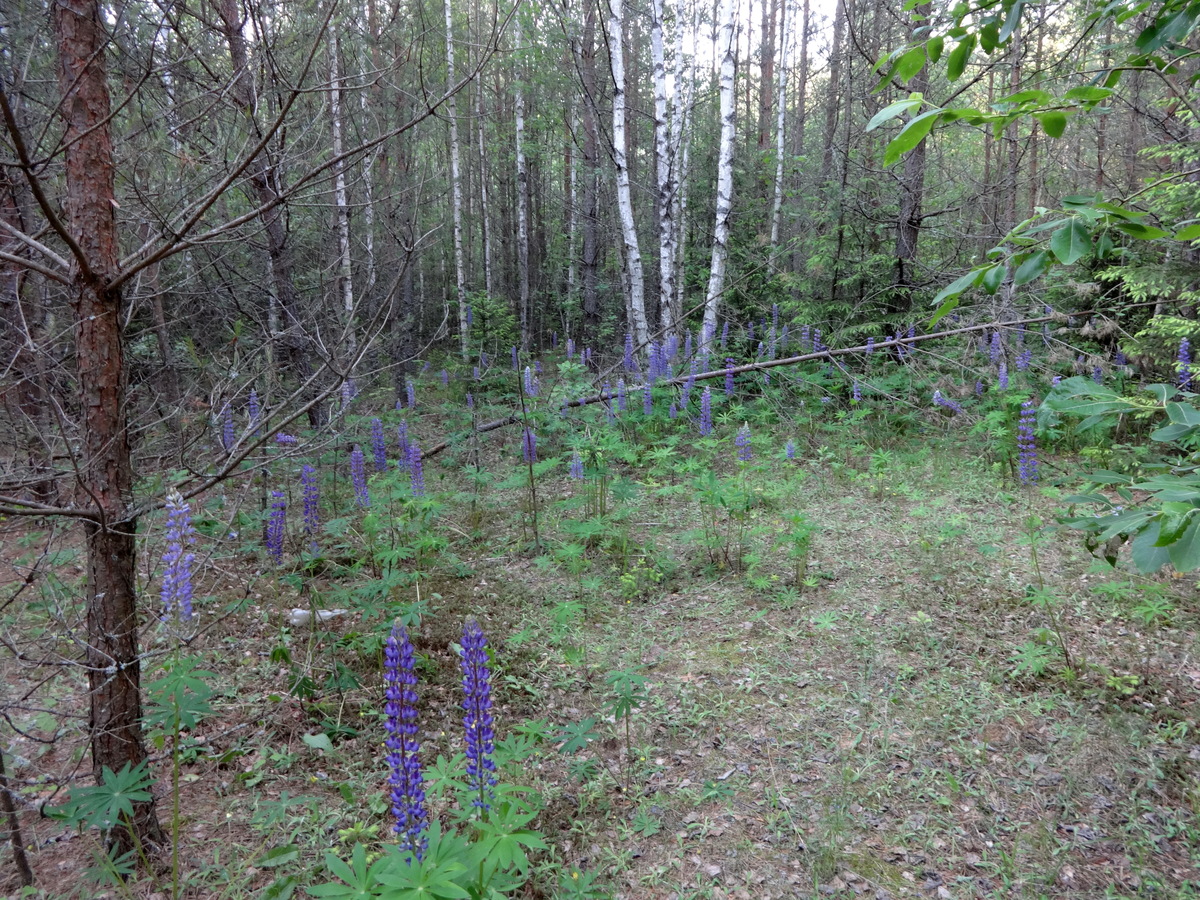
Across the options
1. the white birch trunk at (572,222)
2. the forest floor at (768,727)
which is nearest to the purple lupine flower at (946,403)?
the forest floor at (768,727)

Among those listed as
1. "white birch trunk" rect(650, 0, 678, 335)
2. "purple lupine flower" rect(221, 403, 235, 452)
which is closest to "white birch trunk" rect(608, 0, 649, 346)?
"white birch trunk" rect(650, 0, 678, 335)

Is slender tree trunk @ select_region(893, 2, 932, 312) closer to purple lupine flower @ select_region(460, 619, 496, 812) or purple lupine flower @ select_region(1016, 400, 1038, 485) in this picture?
purple lupine flower @ select_region(1016, 400, 1038, 485)

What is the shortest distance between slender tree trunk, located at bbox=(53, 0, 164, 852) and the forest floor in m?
0.45

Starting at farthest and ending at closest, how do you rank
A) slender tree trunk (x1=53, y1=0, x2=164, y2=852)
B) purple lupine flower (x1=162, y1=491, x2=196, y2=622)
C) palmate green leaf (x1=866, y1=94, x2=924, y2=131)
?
purple lupine flower (x1=162, y1=491, x2=196, y2=622) < slender tree trunk (x1=53, y1=0, x2=164, y2=852) < palmate green leaf (x1=866, y1=94, x2=924, y2=131)

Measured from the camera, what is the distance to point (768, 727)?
346 cm

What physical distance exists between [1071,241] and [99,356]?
293 cm

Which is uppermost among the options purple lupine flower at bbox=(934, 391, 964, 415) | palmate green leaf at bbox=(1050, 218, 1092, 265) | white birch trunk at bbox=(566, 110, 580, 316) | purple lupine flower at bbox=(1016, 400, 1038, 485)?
white birch trunk at bbox=(566, 110, 580, 316)

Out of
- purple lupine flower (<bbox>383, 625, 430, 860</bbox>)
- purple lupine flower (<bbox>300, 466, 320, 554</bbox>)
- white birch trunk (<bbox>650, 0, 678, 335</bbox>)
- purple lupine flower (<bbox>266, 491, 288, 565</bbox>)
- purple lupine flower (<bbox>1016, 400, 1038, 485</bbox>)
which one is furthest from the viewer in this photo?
white birch trunk (<bbox>650, 0, 678, 335</bbox>)

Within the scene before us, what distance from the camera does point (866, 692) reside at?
3.66 meters

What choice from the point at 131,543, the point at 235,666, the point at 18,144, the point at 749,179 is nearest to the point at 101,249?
the point at 18,144

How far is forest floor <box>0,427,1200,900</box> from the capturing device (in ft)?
8.57

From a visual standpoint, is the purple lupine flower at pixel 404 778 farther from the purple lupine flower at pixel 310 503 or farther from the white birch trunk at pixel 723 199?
the white birch trunk at pixel 723 199

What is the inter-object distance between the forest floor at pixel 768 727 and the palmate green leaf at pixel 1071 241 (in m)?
2.36

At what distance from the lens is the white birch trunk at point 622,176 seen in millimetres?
8297
